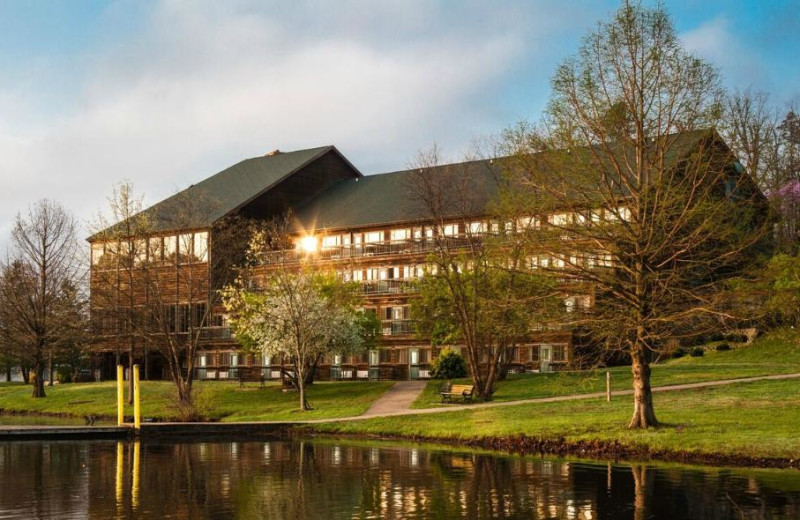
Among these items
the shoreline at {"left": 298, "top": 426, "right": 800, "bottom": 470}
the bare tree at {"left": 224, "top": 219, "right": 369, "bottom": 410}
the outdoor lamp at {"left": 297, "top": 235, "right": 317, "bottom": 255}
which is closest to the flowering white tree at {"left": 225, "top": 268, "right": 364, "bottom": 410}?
the bare tree at {"left": 224, "top": 219, "right": 369, "bottom": 410}

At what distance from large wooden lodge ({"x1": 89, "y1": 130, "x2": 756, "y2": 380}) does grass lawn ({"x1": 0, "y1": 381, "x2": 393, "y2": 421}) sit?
395 cm

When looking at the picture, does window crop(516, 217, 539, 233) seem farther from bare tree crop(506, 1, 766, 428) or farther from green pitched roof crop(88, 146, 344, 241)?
green pitched roof crop(88, 146, 344, 241)

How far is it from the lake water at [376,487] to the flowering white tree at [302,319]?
1764 cm

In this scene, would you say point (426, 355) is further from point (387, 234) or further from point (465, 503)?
point (465, 503)

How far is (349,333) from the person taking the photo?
5603 cm

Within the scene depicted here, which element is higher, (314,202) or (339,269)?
(314,202)

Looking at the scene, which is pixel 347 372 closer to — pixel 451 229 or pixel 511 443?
pixel 451 229

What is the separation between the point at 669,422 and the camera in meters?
32.7

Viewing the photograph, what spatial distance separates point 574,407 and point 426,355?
97.4ft

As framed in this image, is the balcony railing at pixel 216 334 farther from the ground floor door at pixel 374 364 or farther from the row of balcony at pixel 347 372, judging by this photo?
the ground floor door at pixel 374 364

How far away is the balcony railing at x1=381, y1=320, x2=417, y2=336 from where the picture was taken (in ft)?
224

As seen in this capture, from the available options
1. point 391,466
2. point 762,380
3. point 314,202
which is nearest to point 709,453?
point 391,466

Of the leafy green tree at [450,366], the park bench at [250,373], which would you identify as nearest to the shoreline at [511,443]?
the leafy green tree at [450,366]

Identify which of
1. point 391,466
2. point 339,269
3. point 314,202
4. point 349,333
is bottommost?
point 391,466
